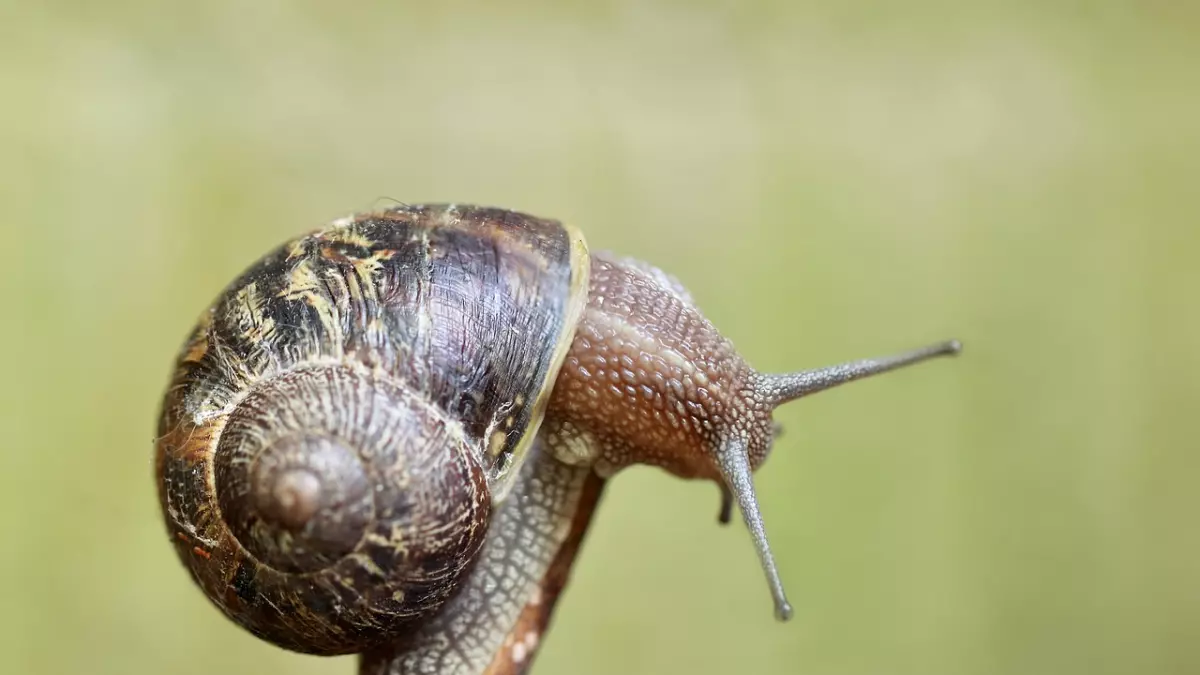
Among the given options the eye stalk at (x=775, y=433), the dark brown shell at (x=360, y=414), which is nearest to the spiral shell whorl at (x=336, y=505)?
the dark brown shell at (x=360, y=414)

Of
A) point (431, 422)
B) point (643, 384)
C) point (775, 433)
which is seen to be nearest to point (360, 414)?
point (431, 422)

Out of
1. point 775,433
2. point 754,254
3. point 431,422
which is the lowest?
point 775,433

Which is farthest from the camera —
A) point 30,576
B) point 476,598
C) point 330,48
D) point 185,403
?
point 330,48

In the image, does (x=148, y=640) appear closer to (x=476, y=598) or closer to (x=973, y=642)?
(x=476, y=598)

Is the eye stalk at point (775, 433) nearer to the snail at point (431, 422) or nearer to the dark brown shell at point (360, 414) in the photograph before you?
the snail at point (431, 422)

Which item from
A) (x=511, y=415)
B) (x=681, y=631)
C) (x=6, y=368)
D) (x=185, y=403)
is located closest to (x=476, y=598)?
(x=511, y=415)

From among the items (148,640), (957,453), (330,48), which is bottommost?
(148,640)

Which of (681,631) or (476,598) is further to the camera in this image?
(681,631)

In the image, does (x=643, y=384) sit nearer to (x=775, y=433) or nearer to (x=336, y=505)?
(x=775, y=433)
